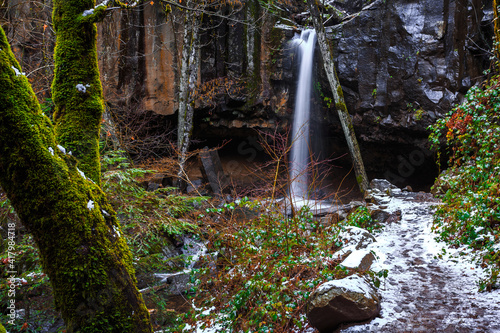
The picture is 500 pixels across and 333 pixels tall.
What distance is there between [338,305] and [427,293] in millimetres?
1458

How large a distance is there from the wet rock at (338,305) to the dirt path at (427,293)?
0.11 metres

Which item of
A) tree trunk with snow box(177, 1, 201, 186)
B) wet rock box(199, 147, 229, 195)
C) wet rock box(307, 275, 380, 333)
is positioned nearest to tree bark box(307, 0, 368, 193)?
tree trunk with snow box(177, 1, 201, 186)

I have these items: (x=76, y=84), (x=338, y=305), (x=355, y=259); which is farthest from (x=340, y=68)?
(x=76, y=84)

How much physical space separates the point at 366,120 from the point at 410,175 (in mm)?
3147

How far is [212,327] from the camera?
12.9 ft

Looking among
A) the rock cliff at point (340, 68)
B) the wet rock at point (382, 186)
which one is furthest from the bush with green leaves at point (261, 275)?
the rock cliff at point (340, 68)

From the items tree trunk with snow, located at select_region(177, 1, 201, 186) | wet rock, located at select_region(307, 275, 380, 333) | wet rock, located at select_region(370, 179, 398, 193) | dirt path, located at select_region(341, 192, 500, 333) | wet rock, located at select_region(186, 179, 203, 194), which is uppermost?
tree trunk with snow, located at select_region(177, 1, 201, 186)

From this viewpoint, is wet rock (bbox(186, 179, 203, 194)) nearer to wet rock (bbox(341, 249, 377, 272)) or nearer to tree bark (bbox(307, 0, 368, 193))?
wet rock (bbox(341, 249, 377, 272))

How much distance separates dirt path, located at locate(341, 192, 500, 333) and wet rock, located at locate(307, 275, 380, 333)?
0.11 m

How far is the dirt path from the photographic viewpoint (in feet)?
10.3

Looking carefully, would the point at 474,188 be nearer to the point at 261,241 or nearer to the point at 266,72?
the point at 261,241

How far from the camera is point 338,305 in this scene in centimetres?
319

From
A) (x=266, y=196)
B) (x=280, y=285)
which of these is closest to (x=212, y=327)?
(x=280, y=285)

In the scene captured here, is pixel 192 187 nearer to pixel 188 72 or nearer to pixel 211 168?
pixel 211 168
